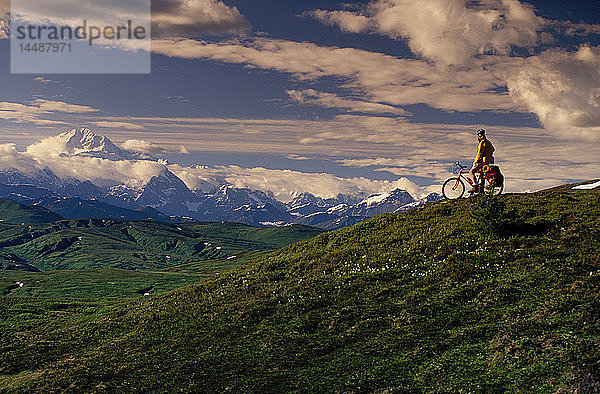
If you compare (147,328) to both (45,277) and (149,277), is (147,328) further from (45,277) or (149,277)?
(45,277)

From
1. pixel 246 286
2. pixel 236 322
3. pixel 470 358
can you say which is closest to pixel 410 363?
pixel 470 358

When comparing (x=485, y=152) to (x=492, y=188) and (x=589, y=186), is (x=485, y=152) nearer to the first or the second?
(x=492, y=188)

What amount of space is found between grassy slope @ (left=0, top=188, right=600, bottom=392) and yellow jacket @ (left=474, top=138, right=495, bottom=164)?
447 cm

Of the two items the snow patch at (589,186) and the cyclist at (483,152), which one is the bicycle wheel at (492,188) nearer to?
the cyclist at (483,152)

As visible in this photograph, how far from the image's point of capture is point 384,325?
2183 centimetres

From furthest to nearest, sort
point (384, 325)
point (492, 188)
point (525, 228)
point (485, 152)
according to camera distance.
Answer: point (485, 152), point (492, 188), point (525, 228), point (384, 325)

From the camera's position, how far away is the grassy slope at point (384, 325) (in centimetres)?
1755

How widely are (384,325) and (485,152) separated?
19.9 metres

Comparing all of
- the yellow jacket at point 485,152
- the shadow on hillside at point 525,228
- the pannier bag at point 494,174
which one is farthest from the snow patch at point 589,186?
the shadow on hillside at point 525,228

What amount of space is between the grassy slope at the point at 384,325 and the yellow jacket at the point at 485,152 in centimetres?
447

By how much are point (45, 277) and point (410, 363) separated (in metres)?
186

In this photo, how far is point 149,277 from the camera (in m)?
168

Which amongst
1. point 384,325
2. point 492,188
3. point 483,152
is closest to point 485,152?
point 483,152

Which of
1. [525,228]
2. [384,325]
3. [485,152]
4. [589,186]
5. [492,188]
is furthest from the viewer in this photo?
[589,186]
